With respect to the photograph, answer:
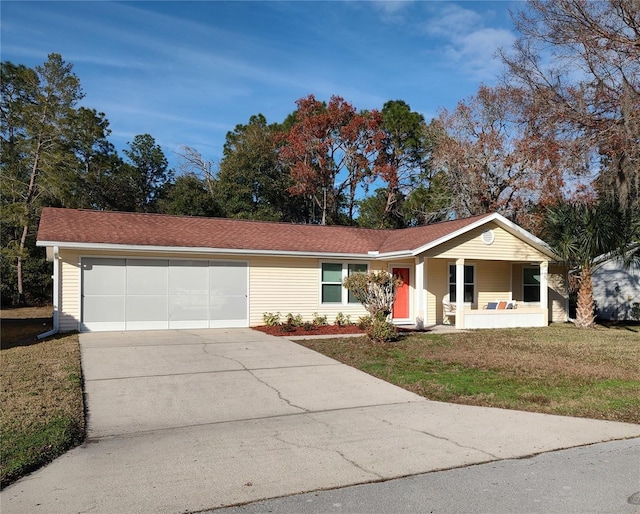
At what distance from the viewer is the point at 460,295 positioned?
16766mm

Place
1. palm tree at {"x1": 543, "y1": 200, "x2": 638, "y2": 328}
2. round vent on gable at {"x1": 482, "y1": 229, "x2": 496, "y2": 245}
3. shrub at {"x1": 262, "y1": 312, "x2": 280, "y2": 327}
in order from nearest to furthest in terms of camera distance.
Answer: palm tree at {"x1": 543, "y1": 200, "x2": 638, "y2": 328} < shrub at {"x1": 262, "y1": 312, "x2": 280, "y2": 327} < round vent on gable at {"x1": 482, "y1": 229, "x2": 496, "y2": 245}

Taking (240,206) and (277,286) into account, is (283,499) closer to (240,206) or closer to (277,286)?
(277,286)

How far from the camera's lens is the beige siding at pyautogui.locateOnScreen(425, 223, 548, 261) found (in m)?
16.8

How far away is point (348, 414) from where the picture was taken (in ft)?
22.9

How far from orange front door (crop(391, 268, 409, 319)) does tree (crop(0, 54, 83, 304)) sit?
20.3 meters

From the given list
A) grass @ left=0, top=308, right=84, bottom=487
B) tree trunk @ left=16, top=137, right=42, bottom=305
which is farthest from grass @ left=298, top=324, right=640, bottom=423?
tree trunk @ left=16, top=137, right=42, bottom=305

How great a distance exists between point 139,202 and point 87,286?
2610cm

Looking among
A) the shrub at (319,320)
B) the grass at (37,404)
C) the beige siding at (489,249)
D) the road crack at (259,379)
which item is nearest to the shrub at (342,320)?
the shrub at (319,320)

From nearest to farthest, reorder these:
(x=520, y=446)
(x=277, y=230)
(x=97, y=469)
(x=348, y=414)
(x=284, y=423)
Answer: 1. (x=97, y=469)
2. (x=520, y=446)
3. (x=284, y=423)
4. (x=348, y=414)
5. (x=277, y=230)

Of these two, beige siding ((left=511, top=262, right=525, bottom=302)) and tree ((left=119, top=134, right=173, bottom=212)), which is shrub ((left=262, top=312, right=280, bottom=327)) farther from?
tree ((left=119, top=134, right=173, bottom=212))

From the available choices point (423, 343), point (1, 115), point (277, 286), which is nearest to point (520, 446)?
point (423, 343)

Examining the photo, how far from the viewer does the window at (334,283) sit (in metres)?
17.8

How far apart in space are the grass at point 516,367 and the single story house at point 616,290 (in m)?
6.98

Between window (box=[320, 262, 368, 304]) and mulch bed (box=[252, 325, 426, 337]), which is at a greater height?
window (box=[320, 262, 368, 304])
